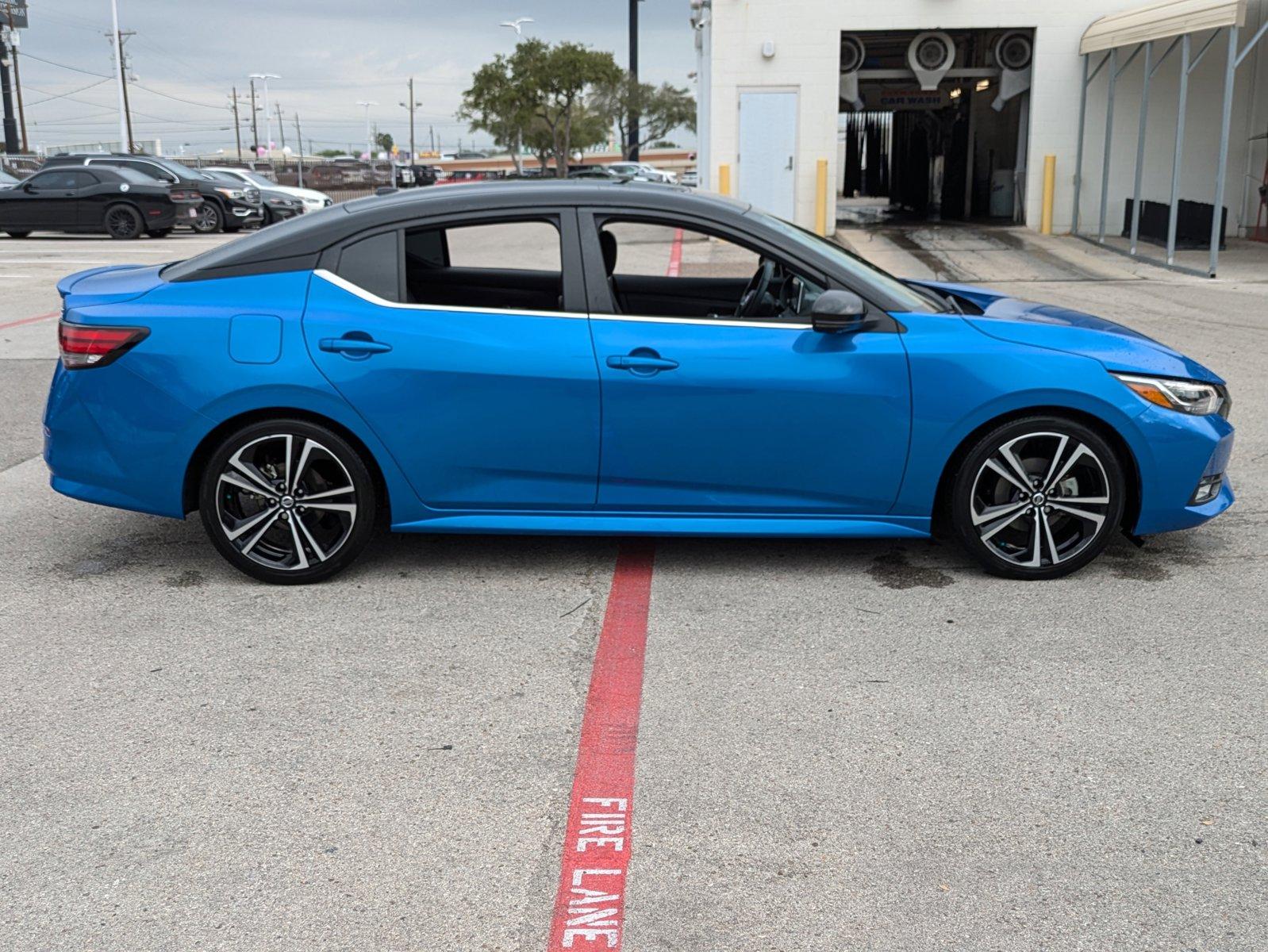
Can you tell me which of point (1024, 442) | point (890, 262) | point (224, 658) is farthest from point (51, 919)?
point (890, 262)

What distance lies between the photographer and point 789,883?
117 inches

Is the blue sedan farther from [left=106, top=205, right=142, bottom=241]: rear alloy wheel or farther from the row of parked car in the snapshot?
[left=106, top=205, right=142, bottom=241]: rear alloy wheel

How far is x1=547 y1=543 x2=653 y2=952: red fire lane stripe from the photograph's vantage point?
2826mm

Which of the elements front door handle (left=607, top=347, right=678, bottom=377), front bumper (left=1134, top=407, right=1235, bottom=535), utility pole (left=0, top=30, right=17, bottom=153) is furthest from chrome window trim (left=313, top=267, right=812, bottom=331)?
utility pole (left=0, top=30, right=17, bottom=153)

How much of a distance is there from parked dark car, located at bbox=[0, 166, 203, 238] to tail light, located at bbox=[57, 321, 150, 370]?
71.8ft

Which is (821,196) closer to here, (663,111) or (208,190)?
(208,190)

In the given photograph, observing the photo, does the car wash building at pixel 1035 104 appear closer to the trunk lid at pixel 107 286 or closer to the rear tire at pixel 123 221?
the rear tire at pixel 123 221

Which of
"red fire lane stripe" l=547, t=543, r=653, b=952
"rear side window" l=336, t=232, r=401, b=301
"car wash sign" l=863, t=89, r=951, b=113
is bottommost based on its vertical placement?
"red fire lane stripe" l=547, t=543, r=653, b=952

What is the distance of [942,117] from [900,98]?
136 inches

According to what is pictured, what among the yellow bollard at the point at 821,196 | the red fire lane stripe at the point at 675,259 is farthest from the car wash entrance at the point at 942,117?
the red fire lane stripe at the point at 675,259

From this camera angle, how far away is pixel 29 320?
45.3 feet

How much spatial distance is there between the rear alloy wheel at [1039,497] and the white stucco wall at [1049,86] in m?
19.8

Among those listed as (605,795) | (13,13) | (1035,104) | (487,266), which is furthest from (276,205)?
(13,13)

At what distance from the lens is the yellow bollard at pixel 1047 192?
2356 cm
